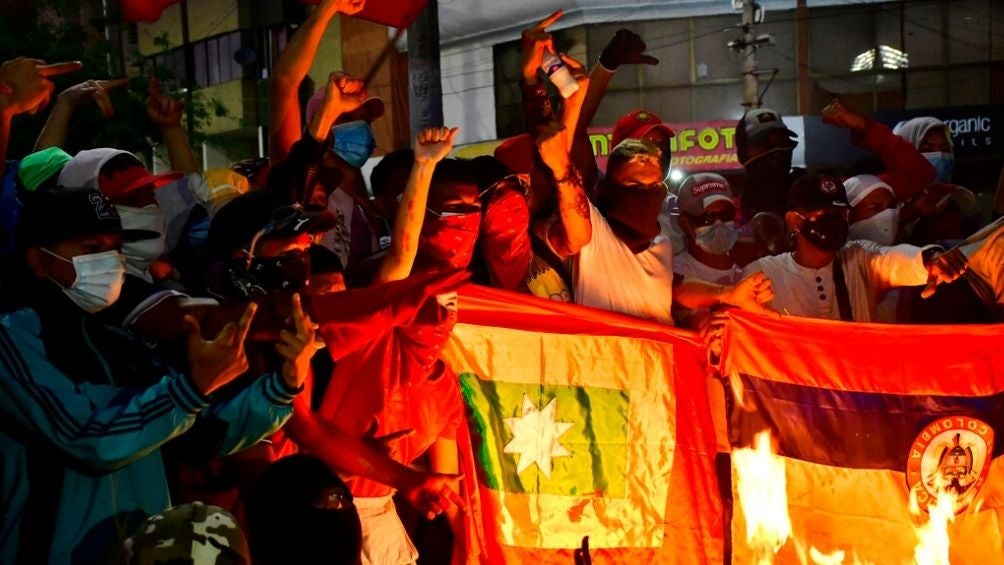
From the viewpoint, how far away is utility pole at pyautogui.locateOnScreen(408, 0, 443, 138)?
37.9 feet

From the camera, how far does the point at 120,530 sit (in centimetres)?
370

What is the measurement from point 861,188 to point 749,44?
2054 cm

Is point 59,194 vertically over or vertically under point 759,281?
over

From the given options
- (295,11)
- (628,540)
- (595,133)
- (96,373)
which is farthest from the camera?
(295,11)

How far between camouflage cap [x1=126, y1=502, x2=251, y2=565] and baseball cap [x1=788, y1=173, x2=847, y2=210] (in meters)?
3.86

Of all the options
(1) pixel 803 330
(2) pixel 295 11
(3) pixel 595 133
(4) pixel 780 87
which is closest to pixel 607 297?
(1) pixel 803 330

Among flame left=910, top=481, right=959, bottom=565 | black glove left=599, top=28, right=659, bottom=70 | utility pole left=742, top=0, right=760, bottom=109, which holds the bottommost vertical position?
flame left=910, top=481, right=959, bottom=565

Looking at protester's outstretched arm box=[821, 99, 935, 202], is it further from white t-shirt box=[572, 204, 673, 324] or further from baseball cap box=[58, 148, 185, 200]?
baseball cap box=[58, 148, 185, 200]

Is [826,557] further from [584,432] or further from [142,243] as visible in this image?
[142,243]

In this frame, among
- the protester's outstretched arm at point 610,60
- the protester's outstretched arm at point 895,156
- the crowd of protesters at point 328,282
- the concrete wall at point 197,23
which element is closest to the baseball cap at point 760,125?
the crowd of protesters at point 328,282

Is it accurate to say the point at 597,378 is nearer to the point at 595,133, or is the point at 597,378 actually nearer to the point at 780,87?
the point at 595,133

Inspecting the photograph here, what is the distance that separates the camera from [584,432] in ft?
19.2

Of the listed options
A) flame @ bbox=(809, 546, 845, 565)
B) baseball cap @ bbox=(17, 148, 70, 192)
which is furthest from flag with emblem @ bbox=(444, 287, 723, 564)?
baseball cap @ bbox=(17, 148, 70, 192)

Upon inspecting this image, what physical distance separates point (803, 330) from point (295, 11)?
2981 centimetres
